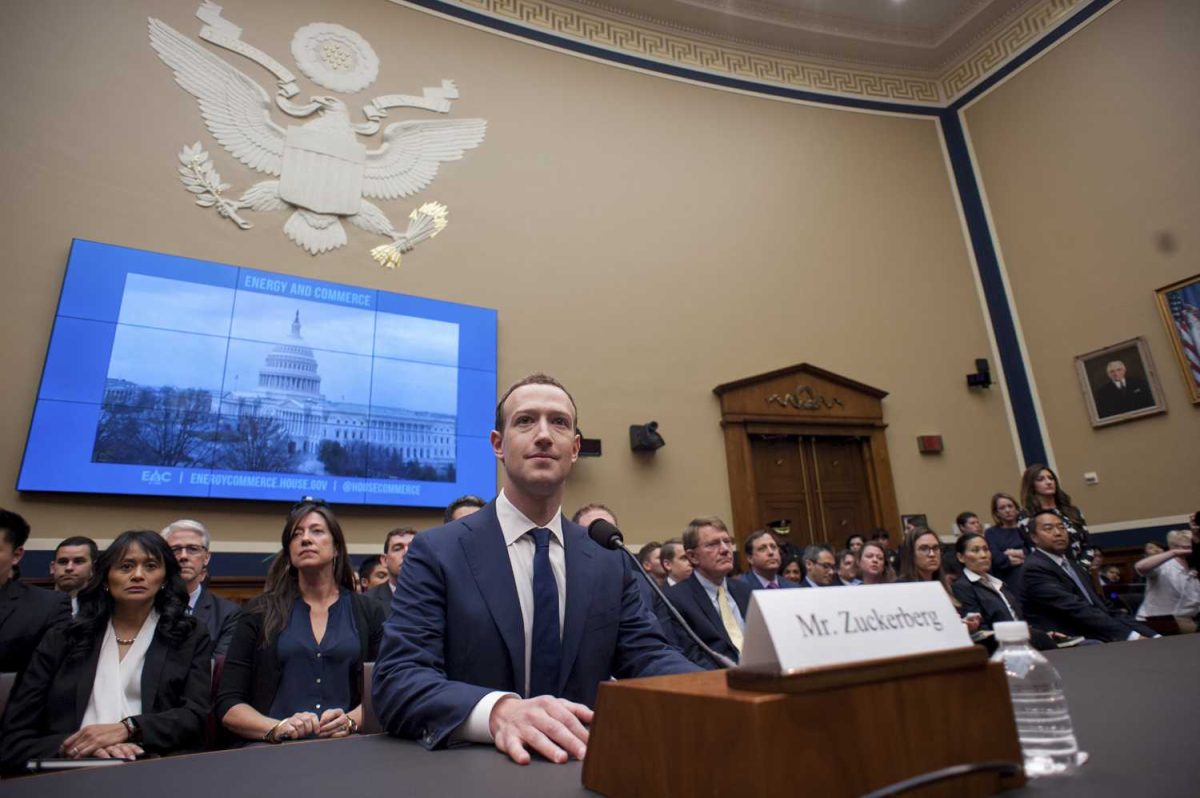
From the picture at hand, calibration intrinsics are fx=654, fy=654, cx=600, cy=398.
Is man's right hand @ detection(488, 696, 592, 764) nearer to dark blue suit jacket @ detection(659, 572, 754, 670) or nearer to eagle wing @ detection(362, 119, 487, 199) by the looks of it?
dark blue suit jacket @ detection(659, 572, 754, 670)

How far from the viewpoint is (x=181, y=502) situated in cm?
409

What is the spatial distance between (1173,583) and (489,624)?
14.7 ft

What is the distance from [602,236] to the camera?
6.08m

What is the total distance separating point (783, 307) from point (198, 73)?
5.35m

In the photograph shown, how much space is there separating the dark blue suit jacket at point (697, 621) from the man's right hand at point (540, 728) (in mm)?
1964

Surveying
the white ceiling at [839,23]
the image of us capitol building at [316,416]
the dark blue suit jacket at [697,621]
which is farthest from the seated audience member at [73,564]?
the white ceiling at [839,23]

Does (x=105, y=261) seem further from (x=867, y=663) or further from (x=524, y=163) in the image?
(x=867, y=663)

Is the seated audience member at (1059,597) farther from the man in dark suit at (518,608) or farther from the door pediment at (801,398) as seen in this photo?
the door pediment at (801,398)

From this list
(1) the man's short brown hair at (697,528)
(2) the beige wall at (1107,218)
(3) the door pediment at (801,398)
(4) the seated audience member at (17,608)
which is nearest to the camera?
(4) the seated audience member at (17,608)

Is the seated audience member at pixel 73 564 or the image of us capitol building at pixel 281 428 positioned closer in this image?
the seated audience member at pixel 73 564

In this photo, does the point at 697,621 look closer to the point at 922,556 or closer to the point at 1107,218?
the point at 922,556

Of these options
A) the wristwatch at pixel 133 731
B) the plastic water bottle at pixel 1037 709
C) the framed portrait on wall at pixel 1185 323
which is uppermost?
the framed portrait on wall at pixel 1185 323

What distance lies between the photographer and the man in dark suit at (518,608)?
1.00 m

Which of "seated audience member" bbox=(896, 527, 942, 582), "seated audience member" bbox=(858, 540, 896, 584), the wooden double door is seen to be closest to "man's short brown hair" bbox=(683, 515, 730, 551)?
"seated audience member" bbox=(896, 527, 942, 582)
